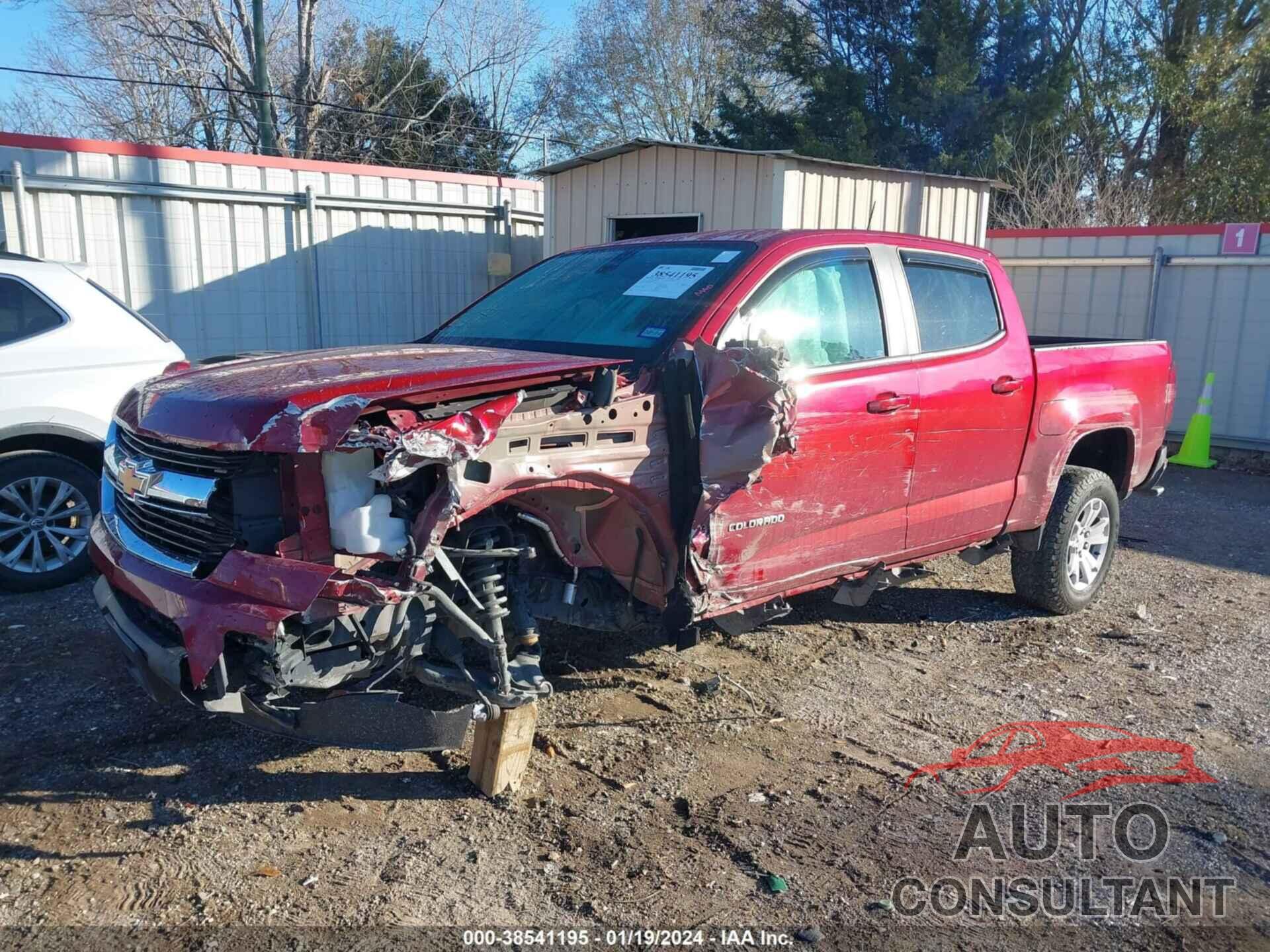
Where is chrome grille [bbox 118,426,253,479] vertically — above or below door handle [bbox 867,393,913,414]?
below

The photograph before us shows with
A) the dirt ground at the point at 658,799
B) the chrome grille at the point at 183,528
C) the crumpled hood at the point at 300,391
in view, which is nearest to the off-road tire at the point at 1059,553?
the dirt ground at the point at 658,799

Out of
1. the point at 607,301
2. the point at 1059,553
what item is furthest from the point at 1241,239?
the point at 607,301

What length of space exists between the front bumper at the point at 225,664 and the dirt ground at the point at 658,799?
430 mm

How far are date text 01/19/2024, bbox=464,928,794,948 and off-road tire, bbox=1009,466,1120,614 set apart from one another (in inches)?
135

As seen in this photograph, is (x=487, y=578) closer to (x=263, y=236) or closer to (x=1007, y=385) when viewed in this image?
(x=1007, y=385)

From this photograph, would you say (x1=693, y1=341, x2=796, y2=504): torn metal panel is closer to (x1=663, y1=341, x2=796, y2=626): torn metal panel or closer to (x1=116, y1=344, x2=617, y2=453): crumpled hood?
(x1=663, y1=341, x2=796, y2=626): torn metal panel

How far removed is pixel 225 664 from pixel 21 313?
3.58 meters

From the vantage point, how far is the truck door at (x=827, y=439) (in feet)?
13.1

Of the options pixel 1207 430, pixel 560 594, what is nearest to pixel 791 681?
pixel 560 594

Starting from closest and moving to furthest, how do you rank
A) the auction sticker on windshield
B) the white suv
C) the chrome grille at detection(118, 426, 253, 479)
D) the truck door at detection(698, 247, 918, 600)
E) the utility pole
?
the chrome grille at detection(118, 426, 253, 479) → the truck door at detection(698, 247, 918, 600) → the auction sticker on windshield → the white suv → the utility pole

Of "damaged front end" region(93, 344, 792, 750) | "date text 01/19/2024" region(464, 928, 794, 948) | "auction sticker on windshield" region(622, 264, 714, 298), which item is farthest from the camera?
"auction sticker on windshield" region(622, 264, 714, 298)

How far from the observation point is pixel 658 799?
3639 mm

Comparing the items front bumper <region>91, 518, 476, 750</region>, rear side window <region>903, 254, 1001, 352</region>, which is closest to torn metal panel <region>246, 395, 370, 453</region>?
front bumper <region>91, 518, 476, 750</region>

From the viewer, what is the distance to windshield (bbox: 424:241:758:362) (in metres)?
4.05
